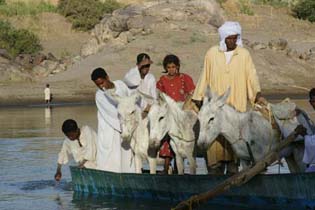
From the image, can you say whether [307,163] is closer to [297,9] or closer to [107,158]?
[107,158]

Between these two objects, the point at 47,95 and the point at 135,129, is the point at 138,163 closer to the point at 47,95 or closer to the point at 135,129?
the point at 135,129

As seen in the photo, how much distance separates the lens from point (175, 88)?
13180 mm

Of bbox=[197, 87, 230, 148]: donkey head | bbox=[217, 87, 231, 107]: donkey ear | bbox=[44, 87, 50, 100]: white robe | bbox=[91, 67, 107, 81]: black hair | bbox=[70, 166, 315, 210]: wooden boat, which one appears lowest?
bbox=[44, 87, 50, 100]: white robe

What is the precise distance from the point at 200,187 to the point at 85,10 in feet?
141

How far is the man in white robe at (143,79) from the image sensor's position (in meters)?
13.1

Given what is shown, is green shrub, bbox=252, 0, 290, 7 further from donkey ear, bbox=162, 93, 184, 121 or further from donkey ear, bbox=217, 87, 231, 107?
donkey ear, bbox=217, 87, 231, 107

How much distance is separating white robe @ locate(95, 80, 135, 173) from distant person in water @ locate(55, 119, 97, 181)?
191 millimetres

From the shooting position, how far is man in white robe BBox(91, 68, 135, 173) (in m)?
13.0

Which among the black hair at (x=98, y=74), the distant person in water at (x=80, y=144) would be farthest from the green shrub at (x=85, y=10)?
the black hair at (x=98, y=74)

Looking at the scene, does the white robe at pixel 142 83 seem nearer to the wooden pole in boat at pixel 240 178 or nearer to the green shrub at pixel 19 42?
the wooden pole in boat at pixel 240 178

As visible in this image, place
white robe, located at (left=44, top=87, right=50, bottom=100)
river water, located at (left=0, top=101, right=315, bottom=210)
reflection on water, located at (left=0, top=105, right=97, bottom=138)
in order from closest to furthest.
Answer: river water, located at (left=0, top=101, right=315, bottom=210) < reflection on water, located at (left=0, top=105, right=97, bottom=138) < white robe, located at (left=44, top=87, right=50, bottom=100)

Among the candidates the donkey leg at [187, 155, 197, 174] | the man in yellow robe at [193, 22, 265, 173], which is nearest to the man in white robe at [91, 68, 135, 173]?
the donkey leg at [187, 155, 197, 174]

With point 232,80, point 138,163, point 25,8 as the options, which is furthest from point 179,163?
point 25,8

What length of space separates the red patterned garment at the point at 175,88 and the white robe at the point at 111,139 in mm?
531
